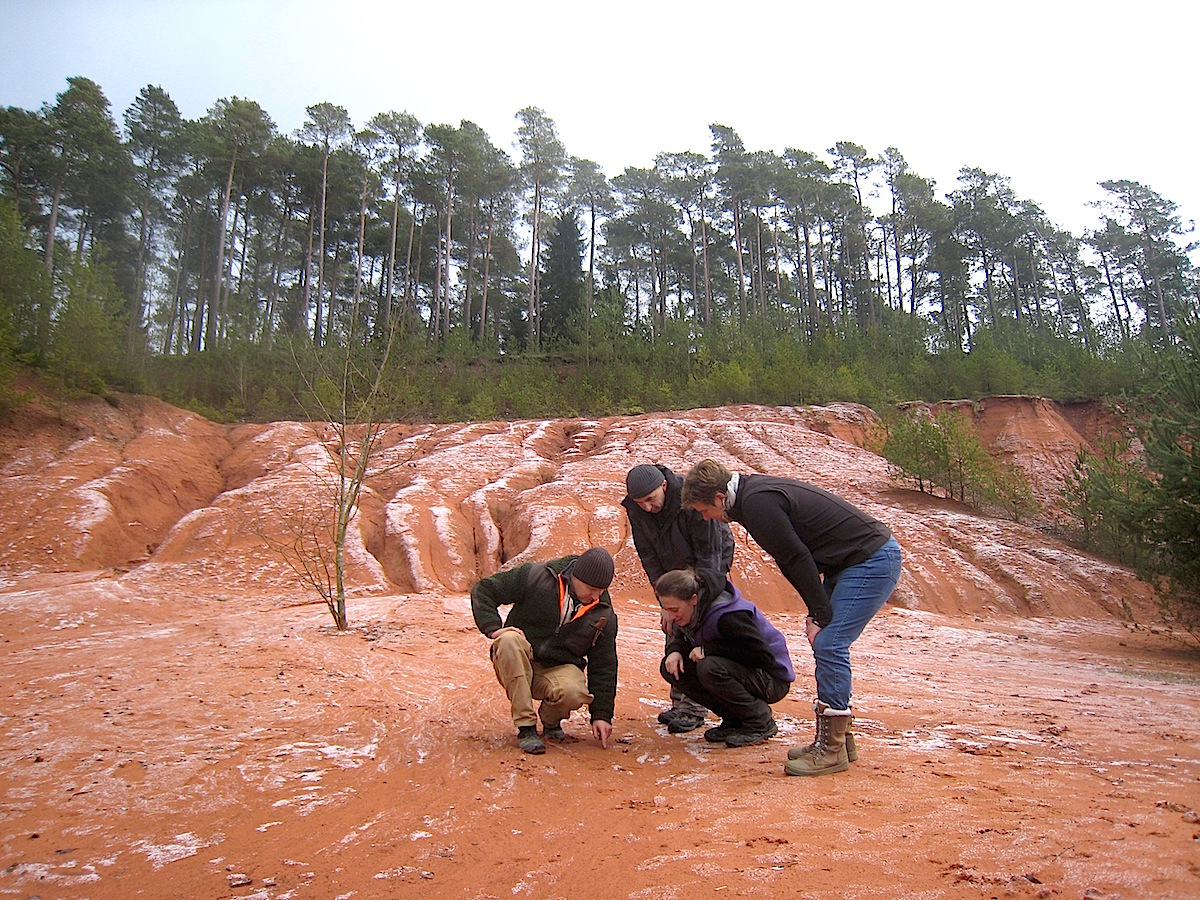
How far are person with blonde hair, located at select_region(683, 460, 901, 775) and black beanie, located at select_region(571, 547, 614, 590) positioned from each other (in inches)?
21.8

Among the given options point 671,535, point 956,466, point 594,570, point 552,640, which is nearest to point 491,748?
point 552,640

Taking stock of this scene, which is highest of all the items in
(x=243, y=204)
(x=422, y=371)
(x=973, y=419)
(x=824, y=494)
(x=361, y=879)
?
(x=243, y=204)

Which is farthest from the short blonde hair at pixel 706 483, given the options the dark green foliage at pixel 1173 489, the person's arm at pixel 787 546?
the dark green foliage at pixel 1173 489

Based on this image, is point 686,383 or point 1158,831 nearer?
point 1158,831

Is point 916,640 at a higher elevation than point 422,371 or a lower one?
lower

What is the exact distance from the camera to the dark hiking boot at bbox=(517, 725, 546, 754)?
359 centimetres

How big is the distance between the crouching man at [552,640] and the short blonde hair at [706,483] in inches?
23.7

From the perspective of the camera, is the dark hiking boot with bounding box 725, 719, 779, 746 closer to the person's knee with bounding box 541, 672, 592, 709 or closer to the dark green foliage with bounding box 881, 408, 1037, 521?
the person's knee with bounding box 541, 672, 592, 709

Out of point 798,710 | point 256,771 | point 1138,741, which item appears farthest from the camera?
point 798,710

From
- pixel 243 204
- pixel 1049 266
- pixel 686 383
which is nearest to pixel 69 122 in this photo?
pixel 243 204

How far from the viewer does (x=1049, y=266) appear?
128ft

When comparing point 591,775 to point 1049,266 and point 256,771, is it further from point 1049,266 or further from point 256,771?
point 1049,266

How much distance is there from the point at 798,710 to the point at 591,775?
6.57 feet

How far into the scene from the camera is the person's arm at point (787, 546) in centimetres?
325
